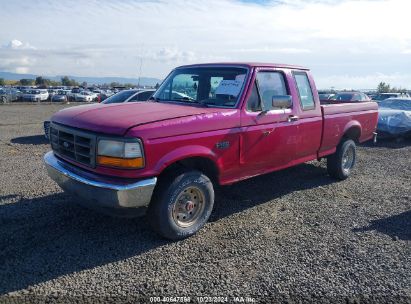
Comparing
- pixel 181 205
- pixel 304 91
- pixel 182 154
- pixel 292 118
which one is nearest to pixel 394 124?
pixel 304 91

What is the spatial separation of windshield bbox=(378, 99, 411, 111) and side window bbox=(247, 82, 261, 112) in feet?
35.7

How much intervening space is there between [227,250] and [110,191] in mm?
1449

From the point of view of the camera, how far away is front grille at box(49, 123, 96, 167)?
3.65m

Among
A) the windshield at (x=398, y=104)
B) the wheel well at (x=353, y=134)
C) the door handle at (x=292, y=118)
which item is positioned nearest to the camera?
the door handle at (x=292, y=118)

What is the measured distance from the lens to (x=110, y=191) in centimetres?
343

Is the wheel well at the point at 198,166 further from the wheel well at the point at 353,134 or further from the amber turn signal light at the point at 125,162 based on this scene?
the wheel well at the point at 353,134

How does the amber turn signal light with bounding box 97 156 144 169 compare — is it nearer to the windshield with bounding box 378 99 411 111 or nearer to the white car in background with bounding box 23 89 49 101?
the windshield with bounding box 378 99 411 111

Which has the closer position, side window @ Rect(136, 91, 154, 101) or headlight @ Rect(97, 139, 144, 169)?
headlight @ Rect(97, 139, 144, 169)

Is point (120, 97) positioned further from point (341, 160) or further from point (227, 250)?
point (227, 250)

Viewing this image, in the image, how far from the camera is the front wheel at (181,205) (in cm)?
380

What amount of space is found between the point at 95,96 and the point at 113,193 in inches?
1674

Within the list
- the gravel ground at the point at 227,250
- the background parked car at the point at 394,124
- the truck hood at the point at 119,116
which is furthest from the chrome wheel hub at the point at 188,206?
the background parked car at the point at 394,124

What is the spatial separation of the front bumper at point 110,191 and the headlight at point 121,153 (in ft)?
0.55

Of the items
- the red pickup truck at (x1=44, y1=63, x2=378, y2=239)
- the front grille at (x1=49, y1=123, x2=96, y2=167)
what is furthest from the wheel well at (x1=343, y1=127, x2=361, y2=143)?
the front grille at (x1=49, y1=123, x2=96, y2=167)
